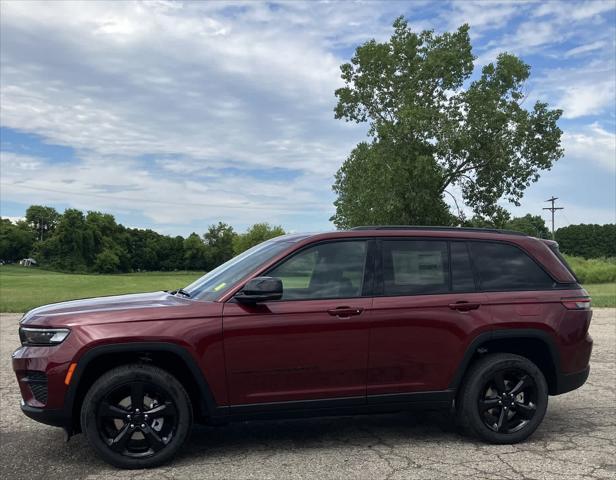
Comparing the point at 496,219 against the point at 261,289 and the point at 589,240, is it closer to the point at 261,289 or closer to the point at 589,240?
the point at 261,289

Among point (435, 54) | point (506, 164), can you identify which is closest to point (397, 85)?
point (435, 54)

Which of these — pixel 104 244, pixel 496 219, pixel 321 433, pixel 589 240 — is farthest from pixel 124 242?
pixel 321 433

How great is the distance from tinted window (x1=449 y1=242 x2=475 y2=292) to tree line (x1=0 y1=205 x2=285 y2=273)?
81.7 meters

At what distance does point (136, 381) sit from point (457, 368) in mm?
2488

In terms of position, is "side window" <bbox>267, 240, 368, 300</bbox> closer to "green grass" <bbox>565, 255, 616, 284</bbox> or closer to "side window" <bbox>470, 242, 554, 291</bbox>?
"side window" <bbox>470, 242, 554, 291</bbox>

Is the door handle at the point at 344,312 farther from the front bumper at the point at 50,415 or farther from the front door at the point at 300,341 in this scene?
the front bumper at the point at 50,415

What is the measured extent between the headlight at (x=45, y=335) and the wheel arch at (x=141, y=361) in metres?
0.23

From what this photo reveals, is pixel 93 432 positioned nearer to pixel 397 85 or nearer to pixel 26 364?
pixel 26 364

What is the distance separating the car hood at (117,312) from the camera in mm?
4340

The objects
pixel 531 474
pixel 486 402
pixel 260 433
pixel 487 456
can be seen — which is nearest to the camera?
pixel 531 474

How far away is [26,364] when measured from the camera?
14.1 feet

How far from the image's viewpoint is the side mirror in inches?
171

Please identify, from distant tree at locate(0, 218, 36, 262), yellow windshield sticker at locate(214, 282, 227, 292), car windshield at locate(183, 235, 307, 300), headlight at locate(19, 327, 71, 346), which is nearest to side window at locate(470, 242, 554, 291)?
car windshield at locate(183, 235, 307, 300)

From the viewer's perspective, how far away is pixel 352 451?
4742mm
